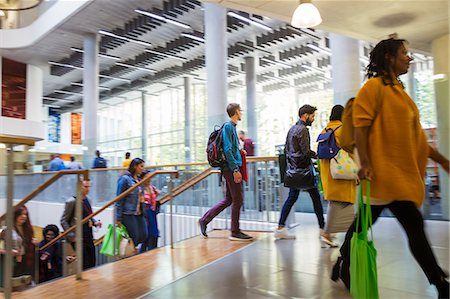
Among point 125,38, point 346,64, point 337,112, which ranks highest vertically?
point 125,38

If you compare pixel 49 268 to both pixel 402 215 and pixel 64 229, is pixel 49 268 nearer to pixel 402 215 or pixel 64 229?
pixel 64 229

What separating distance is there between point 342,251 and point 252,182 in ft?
14.1

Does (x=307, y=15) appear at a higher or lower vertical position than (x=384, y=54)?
higher

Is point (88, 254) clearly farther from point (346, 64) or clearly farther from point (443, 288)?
point (346, 64)

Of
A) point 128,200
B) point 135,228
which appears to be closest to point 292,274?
point 135,228

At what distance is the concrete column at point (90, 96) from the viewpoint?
14.0 m

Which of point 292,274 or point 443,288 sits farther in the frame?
point 292,274

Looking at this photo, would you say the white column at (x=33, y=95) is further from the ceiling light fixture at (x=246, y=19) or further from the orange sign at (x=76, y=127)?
the orange sign at (x=76, y=127)

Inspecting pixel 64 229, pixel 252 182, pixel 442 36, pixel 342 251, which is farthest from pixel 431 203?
pixel 64 229

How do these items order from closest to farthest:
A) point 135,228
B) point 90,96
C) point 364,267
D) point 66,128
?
1. point 364,267
2. point 135,228
3. point 90,96
4. point 66,128

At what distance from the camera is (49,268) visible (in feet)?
16.2

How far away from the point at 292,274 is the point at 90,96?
1340 centimetres

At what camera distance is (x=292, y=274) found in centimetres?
320

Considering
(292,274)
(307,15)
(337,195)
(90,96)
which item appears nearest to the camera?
(292,274)
